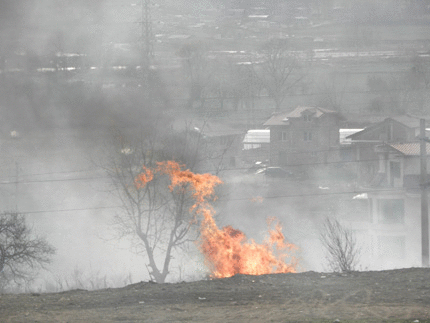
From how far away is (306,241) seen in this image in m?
18.8

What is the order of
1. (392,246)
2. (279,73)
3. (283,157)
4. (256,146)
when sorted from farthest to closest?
(279,73)
(256,146)
(283,157)
(392,246)

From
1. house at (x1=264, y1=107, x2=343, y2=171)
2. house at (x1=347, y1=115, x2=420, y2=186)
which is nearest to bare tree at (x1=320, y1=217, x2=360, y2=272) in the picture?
house at (x1=347, y1=115, x2=420, y2=186)

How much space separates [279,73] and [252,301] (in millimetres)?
20598

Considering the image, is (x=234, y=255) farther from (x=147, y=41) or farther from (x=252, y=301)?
(x=147, y=41)

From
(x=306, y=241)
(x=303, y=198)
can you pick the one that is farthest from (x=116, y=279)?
(x=303, y=198)

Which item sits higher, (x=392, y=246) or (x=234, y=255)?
(x=392, y=246)

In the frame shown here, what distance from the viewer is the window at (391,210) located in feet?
60.0

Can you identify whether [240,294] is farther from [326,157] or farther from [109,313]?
[326,157]

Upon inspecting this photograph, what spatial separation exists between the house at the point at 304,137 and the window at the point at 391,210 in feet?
21.2

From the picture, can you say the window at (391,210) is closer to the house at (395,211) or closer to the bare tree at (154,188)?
the house at (395,211)

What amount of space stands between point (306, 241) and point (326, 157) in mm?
6925

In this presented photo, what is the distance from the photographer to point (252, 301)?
260 inches

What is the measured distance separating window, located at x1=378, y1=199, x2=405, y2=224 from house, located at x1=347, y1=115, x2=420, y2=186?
68.4 inches

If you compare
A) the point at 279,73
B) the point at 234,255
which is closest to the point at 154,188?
the point at 234,255
